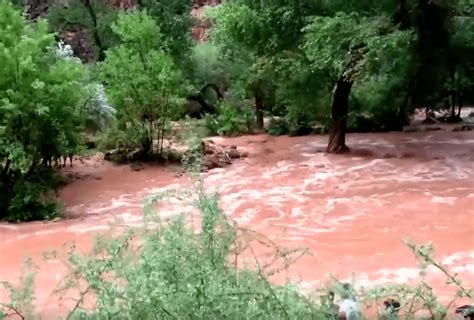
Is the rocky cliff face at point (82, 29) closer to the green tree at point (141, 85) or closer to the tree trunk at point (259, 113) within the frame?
the tree trunk at point (259, 113)

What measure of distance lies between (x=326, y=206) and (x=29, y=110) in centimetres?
436

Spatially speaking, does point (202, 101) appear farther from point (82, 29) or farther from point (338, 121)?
point (338, 121)

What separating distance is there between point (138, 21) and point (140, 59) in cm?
94

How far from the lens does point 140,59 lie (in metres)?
14.3

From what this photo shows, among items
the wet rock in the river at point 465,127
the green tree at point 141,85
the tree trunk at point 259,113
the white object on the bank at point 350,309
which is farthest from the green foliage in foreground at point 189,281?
the tree trunk at point 259,113

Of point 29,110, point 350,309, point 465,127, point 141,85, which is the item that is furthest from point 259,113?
point 350,309

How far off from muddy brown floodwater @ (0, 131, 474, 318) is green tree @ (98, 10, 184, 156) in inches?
34.6

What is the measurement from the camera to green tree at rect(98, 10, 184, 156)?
1399 cm

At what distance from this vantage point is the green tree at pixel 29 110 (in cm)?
966

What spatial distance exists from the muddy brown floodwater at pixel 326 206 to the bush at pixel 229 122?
2999mm

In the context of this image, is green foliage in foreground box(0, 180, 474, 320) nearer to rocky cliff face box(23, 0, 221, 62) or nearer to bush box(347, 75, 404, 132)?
bush box(347, 75, 404, 132)

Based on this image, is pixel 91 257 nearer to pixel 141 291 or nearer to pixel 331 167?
pixel 141 291

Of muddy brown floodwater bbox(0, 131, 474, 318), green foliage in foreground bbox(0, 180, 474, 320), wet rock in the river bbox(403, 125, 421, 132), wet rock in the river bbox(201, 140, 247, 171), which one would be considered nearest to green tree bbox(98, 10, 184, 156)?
muddy brown floodwater bbox(0, 131, 474, 318)

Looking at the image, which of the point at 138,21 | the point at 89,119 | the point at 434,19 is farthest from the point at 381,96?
the point at 89,119
